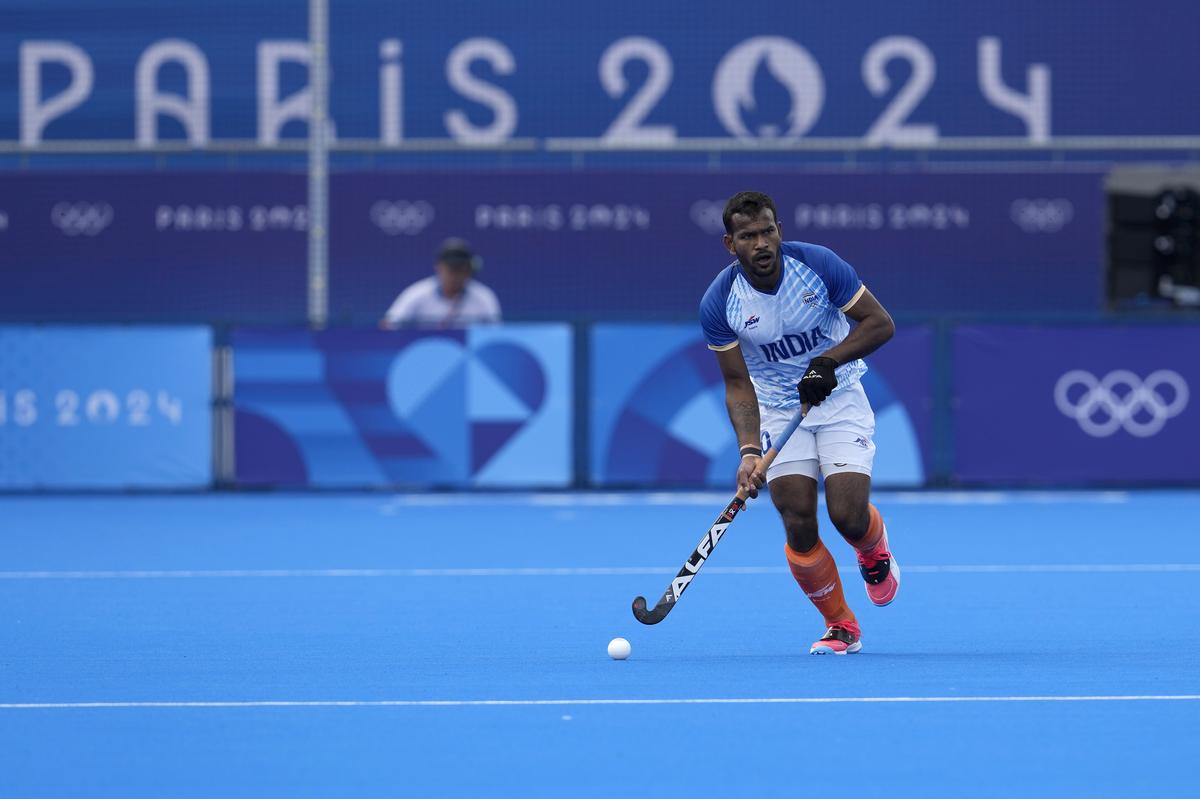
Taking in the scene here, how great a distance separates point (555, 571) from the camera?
9305 millimetres

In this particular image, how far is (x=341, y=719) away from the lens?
531 centimetres

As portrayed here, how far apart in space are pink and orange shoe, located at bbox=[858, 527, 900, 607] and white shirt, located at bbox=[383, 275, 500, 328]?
7.43 m

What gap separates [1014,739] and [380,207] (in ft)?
46.1

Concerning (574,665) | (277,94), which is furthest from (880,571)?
(277,94)

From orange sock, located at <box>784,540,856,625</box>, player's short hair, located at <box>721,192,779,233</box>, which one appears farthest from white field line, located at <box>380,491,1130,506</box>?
player's short hair, located at <box>721,192,779,233</box>

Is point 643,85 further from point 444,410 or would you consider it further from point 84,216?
point 444,410

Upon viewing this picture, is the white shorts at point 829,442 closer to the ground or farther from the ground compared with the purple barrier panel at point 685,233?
closer to the ground

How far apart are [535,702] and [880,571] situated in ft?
5.83

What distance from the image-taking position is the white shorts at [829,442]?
666cm

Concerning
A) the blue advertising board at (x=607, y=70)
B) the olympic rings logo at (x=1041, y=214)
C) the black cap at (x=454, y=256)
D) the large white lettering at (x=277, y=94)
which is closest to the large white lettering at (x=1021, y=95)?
the blue advertising board at (x=607, y=70)

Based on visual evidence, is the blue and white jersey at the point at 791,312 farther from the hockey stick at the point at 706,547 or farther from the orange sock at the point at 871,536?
the orange sock at the point at 871,536

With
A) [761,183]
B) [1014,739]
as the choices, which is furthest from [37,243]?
[1014,739]

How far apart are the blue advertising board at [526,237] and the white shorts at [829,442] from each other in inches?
441

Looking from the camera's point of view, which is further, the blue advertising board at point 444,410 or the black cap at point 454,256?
the blue advertising board at point 444,410
